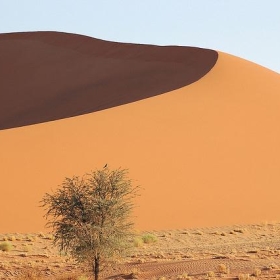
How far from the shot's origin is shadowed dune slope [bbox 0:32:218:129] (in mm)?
54438

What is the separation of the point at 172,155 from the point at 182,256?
15.9 metres

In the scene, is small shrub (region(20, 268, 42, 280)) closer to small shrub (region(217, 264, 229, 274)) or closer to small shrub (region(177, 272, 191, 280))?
small shrub (region(177, 272, 191, 280))

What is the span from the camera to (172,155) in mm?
41594

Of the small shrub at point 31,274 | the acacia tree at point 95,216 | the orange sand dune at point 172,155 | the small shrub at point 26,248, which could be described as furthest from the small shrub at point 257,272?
the orange sand dune at point 172,155

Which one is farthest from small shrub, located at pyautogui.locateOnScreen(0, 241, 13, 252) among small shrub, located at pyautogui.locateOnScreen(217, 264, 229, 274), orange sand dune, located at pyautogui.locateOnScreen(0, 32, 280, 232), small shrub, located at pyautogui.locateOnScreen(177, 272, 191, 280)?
small shrub, located at pyautogui.locateOnScreen(217, 264, 229, 274)

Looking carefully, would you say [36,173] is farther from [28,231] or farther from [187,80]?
→ [187,80]

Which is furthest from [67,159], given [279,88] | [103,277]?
[279,88]

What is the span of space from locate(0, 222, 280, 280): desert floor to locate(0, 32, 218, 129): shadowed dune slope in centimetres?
1989

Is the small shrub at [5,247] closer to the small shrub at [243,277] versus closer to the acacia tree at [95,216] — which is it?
the acacia tree at [95,216]

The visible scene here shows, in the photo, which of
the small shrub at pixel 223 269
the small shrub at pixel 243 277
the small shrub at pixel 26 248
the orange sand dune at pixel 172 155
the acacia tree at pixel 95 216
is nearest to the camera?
the small shrub at pixel 243 277

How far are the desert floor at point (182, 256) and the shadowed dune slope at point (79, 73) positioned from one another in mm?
19886

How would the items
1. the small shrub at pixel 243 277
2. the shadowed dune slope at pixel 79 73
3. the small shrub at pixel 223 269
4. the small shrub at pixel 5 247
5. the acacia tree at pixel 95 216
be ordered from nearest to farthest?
the small shrub at pixel 243 277 < the acacia tree at pixel 95 216 < the small shrub at pixel 223 269 < the small shrub at pixel 5 247 < the shadowed dune slope at pixel 79 73

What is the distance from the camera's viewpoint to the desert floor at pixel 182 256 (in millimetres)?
21500

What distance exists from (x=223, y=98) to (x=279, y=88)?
7.24 m
